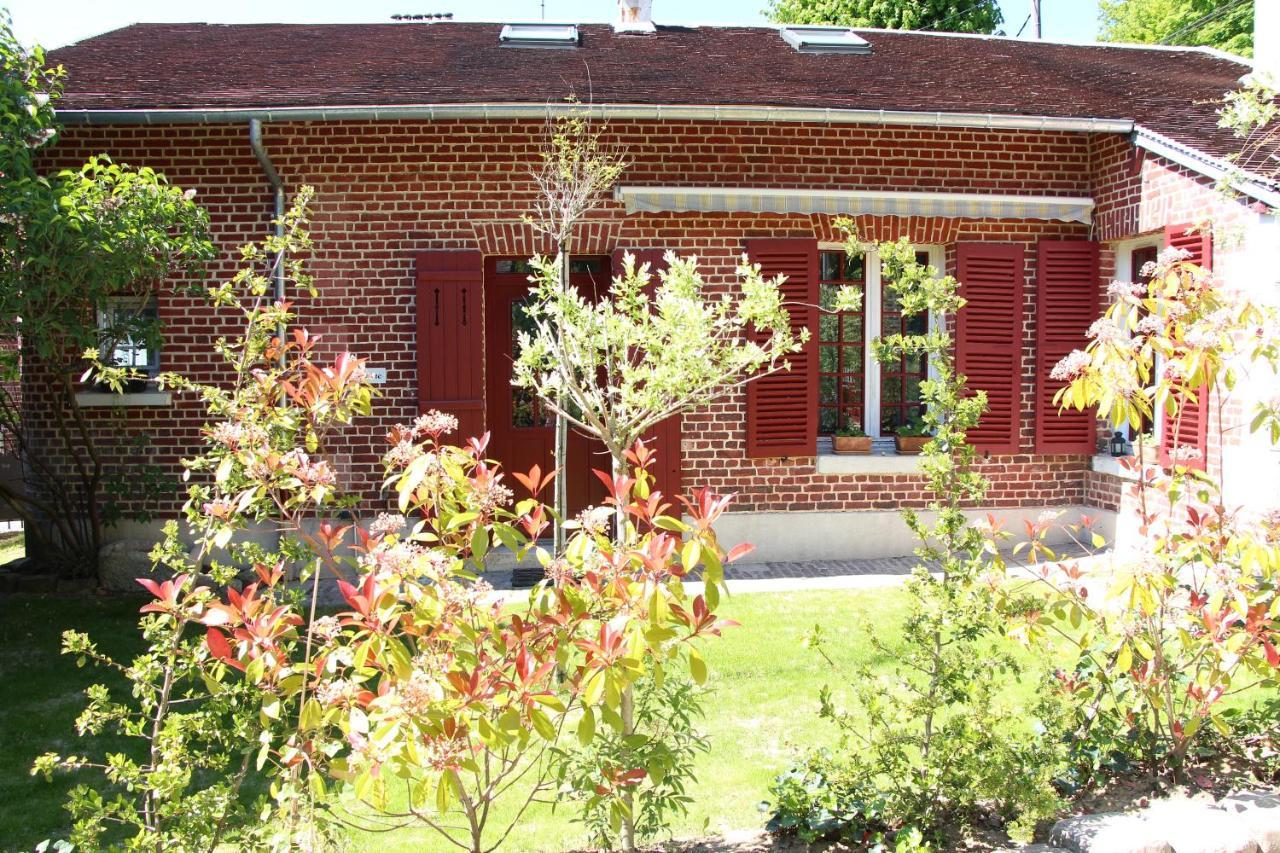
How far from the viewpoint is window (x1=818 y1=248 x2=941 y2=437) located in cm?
1000

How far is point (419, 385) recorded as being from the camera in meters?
9.18

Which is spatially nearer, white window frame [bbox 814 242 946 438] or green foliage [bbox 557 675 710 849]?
green foliage [bbox 557 675 710 849]

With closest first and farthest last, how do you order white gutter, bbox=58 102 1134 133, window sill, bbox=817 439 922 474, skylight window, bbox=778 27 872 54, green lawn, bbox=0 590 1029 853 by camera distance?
green lawn, bbox=0 590 1029 853 < white gutter, bbox=58 102 1134 133 < window sill, bbox=817 439 922 474 < skylight window, bbox=778 27 872 54

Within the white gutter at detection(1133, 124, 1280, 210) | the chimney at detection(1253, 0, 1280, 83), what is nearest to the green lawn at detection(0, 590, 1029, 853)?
the white gutter at detection(1133, 124, 1280, 210)

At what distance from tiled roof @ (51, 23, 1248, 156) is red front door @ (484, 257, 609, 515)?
62.7 inches

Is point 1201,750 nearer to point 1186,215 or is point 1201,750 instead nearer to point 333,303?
point 1186,215

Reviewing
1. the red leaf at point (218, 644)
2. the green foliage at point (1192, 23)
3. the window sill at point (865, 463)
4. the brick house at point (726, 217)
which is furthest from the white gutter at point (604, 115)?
the green foliage at point (1192, 23)

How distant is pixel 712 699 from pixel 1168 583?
8.93ft

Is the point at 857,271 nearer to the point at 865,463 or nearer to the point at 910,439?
the point at 910,439

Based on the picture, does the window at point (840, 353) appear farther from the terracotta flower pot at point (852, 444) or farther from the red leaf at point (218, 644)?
the red leaf at point (218, 644)

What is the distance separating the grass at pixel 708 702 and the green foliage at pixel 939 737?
0.95 ft

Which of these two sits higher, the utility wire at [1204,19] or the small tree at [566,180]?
the utility wire at [1204,19]

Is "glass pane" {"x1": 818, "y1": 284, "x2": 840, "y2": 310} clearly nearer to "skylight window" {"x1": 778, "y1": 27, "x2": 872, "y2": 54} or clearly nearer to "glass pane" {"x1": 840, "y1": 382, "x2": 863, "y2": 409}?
"glass pane" {"x1": 840, "y1": 382, "x2": 863, "y2": 409}

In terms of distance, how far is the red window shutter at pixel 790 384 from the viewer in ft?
31.1
